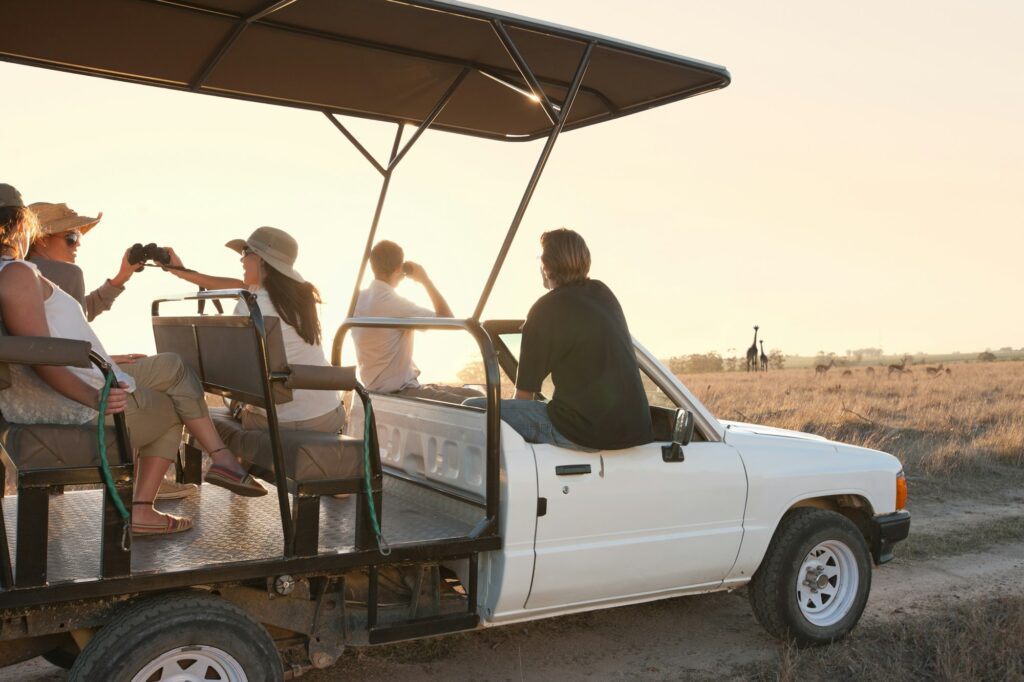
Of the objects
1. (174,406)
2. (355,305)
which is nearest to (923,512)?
(355,305)

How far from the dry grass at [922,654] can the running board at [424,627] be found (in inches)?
65.9

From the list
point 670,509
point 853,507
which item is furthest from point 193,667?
point 853,507

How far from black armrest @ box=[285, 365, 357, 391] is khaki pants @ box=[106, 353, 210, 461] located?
0.69 m

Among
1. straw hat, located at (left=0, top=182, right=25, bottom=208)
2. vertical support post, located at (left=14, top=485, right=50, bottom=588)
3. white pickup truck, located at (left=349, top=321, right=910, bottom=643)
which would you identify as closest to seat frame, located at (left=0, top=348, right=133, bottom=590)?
vertical support post, located at (left=14, top=485, right=50, bottom=588)

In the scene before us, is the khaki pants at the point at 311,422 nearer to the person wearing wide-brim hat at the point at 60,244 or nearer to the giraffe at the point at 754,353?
the person wearing wide-brim hat at the point at 60,244

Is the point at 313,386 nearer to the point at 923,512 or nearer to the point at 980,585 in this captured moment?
the point at 980,585

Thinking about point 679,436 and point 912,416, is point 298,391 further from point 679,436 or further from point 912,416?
point 912,416

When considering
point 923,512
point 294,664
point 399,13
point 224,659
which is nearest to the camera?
point 224,659

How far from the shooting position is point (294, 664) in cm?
433

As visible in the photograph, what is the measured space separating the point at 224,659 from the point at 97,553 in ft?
2.35

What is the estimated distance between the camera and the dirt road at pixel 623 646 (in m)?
5.18

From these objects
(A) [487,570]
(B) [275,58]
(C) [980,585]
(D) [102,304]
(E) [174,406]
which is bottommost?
(C) [980,585]

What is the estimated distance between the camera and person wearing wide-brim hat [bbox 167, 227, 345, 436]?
15.9ft

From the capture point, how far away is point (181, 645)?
12.3ft
